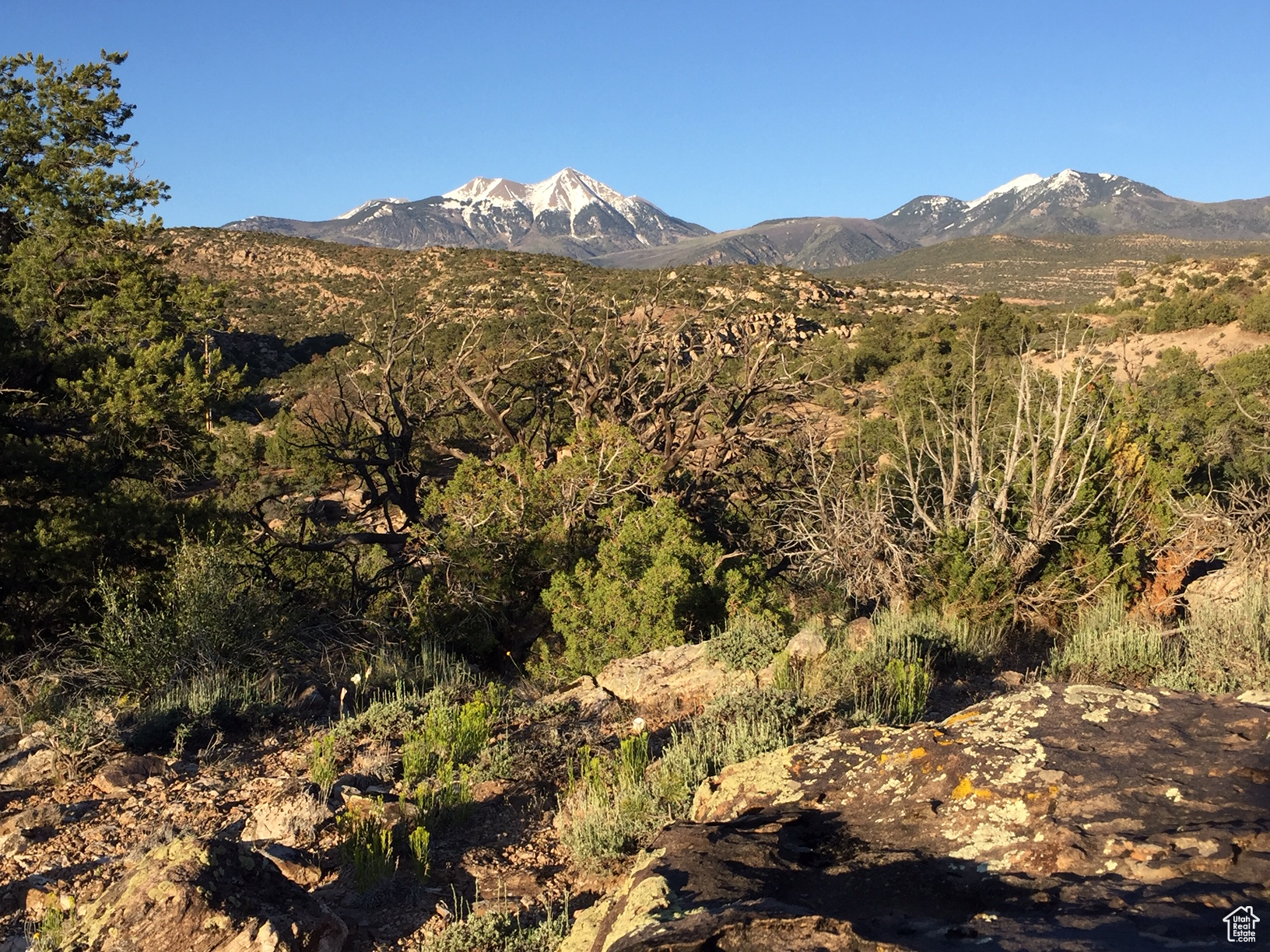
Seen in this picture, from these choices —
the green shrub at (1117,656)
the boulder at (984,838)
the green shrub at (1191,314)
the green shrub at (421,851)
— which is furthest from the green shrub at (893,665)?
the green shrub at (1191,314)

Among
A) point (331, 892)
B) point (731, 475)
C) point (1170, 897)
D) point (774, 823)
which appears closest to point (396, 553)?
point (731, 475)

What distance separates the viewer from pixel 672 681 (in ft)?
20.9

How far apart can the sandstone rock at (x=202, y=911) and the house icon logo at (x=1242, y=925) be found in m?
2.66

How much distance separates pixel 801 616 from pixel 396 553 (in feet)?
17.0

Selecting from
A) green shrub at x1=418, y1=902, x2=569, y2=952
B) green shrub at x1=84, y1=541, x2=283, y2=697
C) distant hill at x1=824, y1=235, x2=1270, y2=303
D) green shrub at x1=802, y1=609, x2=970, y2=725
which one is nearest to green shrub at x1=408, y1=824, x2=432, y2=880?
green shrub at x1=418, y1=902, x2=569, y2=952

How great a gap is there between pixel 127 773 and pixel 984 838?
417 centimetres

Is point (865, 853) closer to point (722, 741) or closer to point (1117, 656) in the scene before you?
point (722, 741)

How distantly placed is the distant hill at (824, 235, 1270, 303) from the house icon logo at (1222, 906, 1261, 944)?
56.5 metres

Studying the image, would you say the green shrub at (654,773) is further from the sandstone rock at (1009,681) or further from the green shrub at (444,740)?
the sandstone rock at (1009,681)

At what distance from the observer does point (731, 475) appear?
12.7 m

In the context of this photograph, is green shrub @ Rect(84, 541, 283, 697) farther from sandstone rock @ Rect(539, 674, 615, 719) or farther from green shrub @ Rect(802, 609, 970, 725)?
green shrub @ Rect(802, 609, 970, 725)

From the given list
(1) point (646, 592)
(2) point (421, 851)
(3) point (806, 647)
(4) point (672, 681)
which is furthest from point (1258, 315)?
(2) point (421, 851)

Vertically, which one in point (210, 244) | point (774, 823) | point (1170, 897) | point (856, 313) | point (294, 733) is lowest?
point (294, 733)

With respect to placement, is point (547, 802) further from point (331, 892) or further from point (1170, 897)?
point (1170, 897)
